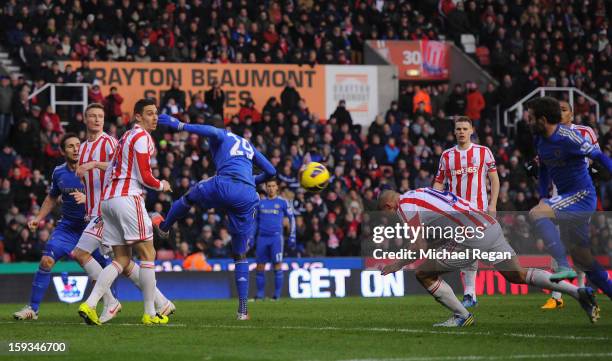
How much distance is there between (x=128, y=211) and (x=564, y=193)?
15.7 feet

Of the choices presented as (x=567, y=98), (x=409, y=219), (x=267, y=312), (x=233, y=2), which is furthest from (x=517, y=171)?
(x=409, y=219)

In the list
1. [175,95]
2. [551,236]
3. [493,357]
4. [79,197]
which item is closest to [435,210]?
[551,236]

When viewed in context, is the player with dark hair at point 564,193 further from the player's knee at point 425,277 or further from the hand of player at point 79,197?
the hand of player at point 79,197

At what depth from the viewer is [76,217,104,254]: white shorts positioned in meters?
14.5

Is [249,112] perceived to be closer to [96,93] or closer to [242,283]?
[96,93]

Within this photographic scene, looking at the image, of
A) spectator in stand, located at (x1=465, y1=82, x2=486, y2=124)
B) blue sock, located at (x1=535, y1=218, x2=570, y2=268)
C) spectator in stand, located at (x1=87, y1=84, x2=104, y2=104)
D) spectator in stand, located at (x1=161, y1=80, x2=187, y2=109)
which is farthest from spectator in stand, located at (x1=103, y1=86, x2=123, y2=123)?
blue sock, located at (x1=535, y1=218, x2=570, y2=268)

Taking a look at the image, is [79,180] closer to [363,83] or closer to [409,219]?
[409,219]

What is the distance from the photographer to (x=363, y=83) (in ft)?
112

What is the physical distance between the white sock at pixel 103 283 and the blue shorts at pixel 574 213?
15.7 feet

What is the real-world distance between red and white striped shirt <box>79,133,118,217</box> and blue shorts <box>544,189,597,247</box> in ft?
17.8

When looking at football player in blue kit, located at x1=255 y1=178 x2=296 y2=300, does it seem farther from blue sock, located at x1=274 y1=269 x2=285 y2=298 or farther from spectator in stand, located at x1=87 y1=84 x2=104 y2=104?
spectator in stand, located at x1=87 y1=84 x2=104 y2=104

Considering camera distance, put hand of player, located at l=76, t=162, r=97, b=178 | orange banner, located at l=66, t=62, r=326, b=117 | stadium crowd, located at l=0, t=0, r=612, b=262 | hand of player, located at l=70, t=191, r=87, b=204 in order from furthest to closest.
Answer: orange banner, located at l=66, t=62, r=326, b=117 < stadium crowd, located at l=0, t=0, r=612, b=262 < hand of player, located at l=70, t=191, r=87, b=204 < hand of player, located at l=76, t=162, r=97, b=178

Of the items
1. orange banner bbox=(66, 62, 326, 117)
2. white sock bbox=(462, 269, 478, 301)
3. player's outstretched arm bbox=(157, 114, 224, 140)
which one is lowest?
white sock bbox=(462, 269, 478, 301)

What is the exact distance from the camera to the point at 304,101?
32156 millimetres
